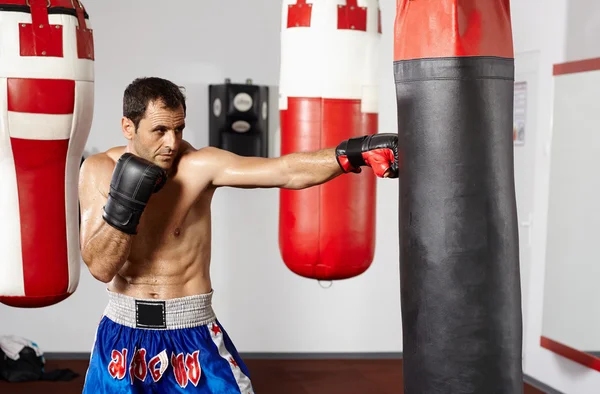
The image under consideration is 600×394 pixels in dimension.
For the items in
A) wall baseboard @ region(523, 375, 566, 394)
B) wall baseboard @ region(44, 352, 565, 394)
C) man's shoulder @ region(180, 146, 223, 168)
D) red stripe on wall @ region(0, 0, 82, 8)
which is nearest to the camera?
man's shoulder @ region(180, 146, 223, 168)

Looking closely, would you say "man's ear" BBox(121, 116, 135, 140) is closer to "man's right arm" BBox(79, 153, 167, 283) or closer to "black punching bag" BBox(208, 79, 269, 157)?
"man's right arm" BBox(79, 153, 167, 283)

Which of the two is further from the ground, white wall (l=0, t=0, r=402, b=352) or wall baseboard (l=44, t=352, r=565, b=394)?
white wall (l=0, t=0, r=402, b=352)

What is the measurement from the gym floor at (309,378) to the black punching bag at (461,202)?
3.35m

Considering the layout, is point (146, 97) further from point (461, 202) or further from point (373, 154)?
point (461, 202)

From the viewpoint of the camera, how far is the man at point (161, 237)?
2.49 meters

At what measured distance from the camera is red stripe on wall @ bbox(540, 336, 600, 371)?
455 cm

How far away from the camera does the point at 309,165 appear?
8.40ft

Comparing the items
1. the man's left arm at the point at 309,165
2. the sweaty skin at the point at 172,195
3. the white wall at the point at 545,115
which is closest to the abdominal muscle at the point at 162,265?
the sweaty skin at the point at 172,195

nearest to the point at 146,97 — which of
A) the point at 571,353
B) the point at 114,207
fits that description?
the point at 114,207

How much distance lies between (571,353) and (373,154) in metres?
3.00

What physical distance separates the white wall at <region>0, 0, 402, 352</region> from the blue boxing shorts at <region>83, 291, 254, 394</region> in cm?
295

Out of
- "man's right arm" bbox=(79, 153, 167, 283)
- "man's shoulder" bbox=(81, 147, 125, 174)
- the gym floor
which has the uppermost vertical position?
"man's shoulder" bbox=(81, 147, 125, 174)

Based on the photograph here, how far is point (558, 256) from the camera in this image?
4887 millimetres

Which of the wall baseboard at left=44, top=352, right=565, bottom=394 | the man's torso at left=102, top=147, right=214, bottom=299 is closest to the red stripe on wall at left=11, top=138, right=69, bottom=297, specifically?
the man's torso at left=102, top=147, right=214, bottom=299
